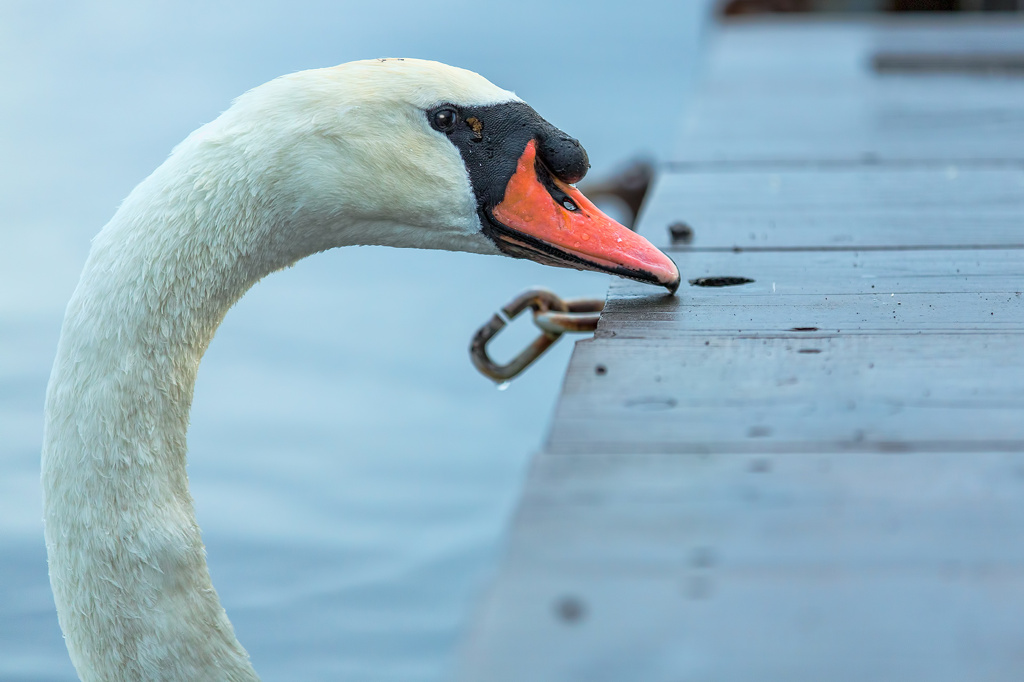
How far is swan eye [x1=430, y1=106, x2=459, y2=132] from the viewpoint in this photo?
7.45 ft

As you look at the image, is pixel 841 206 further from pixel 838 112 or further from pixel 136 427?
pixel 136 427

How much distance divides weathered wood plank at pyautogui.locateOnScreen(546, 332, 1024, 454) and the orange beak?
0.21 m

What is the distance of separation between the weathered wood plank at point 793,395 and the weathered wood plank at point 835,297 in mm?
106

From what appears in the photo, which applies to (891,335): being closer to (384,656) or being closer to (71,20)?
(384,656)

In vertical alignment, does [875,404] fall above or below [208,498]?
below

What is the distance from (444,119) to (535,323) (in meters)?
0.72

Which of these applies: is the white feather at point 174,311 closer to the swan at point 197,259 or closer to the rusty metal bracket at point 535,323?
the swan at point 197,259

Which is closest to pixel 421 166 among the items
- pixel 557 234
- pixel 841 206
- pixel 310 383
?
pixel 557 234

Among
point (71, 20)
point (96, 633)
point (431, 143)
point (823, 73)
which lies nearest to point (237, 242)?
point (431, 143)

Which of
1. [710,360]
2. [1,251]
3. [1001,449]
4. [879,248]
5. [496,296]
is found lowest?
[1001,449]

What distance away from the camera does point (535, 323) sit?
2865 mm

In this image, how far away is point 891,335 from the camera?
218 cm

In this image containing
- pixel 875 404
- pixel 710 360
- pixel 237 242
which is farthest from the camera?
pixel 237 242

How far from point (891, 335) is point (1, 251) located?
6.69m
